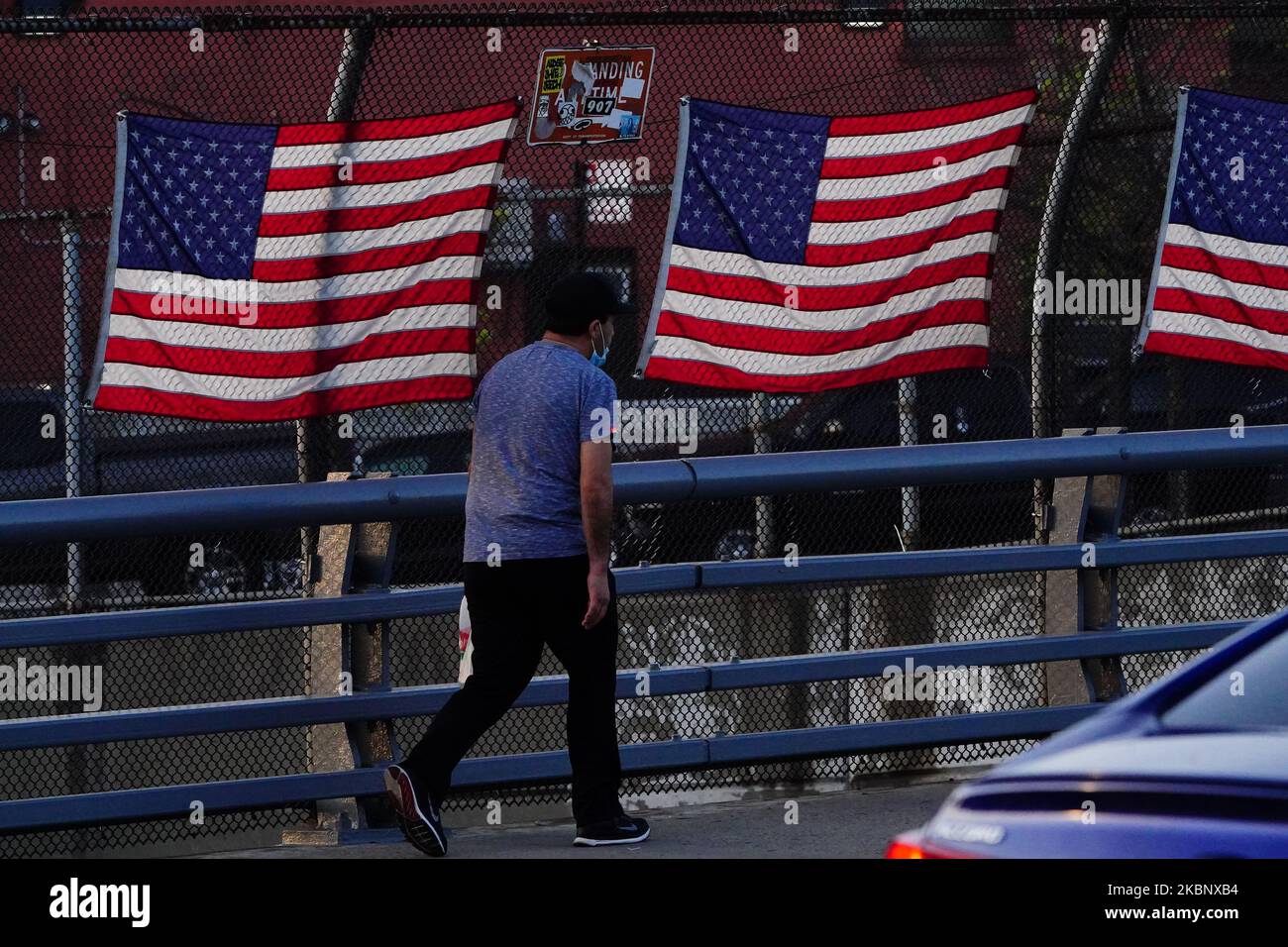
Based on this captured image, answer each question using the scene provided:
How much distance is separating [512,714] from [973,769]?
1895mm

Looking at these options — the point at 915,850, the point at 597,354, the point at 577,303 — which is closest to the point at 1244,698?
the point at 915,850

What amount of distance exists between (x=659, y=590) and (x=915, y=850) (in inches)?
163

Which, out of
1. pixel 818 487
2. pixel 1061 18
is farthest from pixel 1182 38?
pixel 818 487

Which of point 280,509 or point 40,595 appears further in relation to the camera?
point 40,595

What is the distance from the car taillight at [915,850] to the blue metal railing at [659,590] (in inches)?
149

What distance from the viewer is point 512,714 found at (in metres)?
8.19

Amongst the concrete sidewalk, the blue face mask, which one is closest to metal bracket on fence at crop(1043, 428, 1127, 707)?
the concrete sidewalk

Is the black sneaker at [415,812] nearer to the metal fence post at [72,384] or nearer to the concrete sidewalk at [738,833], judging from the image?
the concrete sidewalk at [738,833]

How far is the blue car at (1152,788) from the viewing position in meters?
2.96

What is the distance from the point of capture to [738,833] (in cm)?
708

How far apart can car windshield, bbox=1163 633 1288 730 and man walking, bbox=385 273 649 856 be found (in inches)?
119

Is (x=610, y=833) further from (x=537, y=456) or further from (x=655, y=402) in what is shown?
(x=655, y=402)
